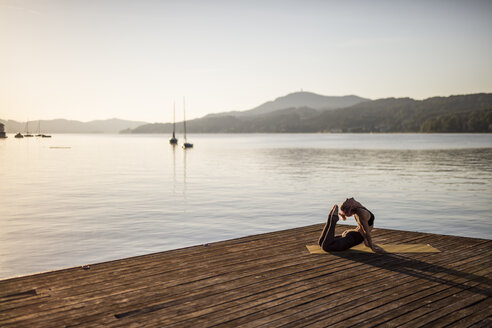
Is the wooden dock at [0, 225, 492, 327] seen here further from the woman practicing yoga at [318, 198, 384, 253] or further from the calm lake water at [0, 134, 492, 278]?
the calm lake water at [0, 134, 492, 278]

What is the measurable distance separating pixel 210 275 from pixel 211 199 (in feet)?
51.5

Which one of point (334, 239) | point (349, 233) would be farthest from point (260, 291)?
point (349, 233)

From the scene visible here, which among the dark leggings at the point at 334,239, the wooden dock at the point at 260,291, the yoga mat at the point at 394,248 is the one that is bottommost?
the yoga mat at the point at 394,248

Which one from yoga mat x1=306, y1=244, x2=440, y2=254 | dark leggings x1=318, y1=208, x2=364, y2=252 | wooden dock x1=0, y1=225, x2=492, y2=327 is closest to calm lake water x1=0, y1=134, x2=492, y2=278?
wooden dock x1=0, y1=225, x2=492, y2=327

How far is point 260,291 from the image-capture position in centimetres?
541

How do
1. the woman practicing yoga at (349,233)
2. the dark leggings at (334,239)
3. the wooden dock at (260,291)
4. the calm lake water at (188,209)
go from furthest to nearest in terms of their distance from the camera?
the calm lake water at (188,209)
the dark leggings at (334,239)
the woman practicing yoga at (349,233)
the wooden dock at (260,291)

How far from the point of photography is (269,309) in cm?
484

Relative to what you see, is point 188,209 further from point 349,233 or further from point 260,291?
point 260,291

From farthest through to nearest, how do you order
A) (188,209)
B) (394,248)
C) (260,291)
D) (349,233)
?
1. (188,209)
2. (394,248)
3. (349,233)
4. (260,291)

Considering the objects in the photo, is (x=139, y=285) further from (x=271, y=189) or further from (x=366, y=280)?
(x=271, y=189)

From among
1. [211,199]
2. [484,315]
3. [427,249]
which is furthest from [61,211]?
[484,315]

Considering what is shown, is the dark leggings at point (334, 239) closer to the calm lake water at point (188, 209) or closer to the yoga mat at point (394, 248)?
the yoga mat at point (394, 248)

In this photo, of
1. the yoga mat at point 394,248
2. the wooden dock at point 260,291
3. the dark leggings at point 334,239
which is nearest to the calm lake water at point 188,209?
the wooden dock at point 260,291

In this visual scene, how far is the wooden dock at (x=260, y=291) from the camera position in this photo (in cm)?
461
